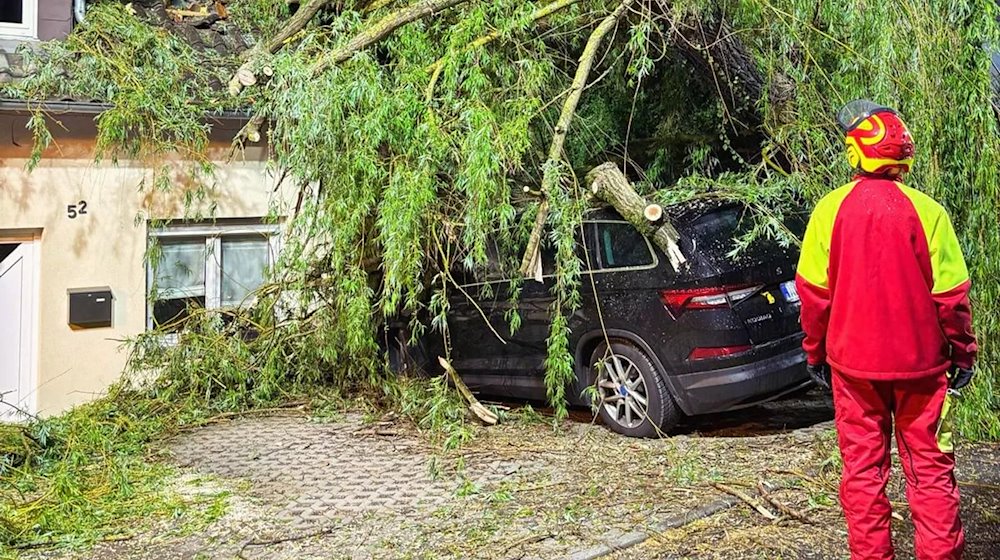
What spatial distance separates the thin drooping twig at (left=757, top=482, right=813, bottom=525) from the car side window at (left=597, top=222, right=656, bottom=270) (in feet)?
6.14

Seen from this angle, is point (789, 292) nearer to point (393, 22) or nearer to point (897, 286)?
point (897, 286)

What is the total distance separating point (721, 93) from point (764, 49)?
25.0 inches

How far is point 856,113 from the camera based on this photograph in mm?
4035

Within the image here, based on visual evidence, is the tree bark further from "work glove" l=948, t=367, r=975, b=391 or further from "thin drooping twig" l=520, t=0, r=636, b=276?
"work glove" l=948, t=367, r=975, b=391

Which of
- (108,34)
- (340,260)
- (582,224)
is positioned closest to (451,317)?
(340,260)

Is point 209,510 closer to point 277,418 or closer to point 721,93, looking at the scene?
point 277,418

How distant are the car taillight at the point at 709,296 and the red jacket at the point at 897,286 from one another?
2377 mm

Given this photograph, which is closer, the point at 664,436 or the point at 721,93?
the point at 664,436

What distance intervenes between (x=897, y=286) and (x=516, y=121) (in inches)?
132

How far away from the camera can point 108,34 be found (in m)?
8.27

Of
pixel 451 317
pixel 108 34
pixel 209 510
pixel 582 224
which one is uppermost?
pixel 108 34

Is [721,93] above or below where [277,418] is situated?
above

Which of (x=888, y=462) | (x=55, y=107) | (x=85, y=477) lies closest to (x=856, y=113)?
(x=888, y=462)

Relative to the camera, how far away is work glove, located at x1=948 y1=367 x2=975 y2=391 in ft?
12.8
